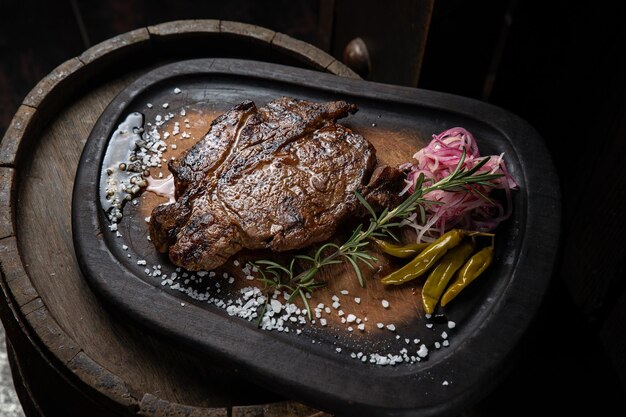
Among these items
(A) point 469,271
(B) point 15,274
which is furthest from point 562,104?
(B) point 15,274

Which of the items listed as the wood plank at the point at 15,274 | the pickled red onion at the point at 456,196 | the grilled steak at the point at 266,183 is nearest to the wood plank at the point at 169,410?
the grilled steak at the point at 266,183

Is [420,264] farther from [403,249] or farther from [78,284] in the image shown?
[78,284]

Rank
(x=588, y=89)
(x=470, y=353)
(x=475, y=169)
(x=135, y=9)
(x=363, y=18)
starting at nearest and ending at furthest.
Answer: (x=470, y=353)
(x=475, y=169)
(x=588, y=89)
(x=363, y=18)
(x=135, y=9)

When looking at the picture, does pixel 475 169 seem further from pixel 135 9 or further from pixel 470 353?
pixel 135 9

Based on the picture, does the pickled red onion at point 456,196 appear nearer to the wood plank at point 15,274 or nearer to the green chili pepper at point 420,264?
the green chili pepper at point 420,264

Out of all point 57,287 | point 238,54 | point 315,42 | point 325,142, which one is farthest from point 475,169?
point 315,42

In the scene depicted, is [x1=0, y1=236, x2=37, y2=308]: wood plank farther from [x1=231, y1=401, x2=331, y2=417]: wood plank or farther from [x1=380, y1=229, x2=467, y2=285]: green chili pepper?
[x1=380, y1=229, x2=467, y2=285]: green chili pepper
